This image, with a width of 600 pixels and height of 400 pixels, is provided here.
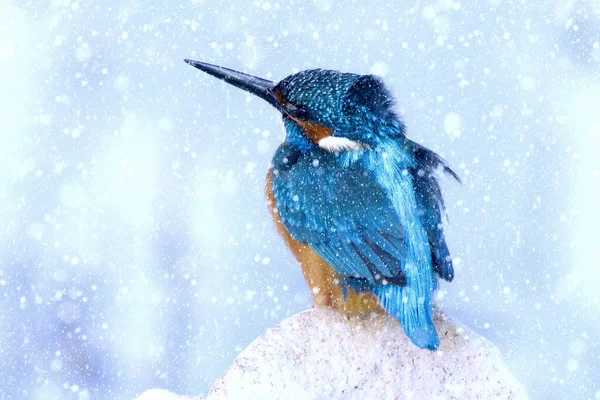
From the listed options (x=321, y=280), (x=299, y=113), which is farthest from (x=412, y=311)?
(x=299, y=113)

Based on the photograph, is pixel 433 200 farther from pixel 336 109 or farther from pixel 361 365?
pixel 361 365

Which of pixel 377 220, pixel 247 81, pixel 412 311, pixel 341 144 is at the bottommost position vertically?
pixel 412 311

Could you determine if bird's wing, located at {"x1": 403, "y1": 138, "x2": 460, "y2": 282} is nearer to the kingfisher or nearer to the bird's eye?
the kingfisher

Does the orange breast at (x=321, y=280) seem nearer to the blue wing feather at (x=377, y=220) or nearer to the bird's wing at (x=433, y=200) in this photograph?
the blue wing feather at (x=377, y=220)

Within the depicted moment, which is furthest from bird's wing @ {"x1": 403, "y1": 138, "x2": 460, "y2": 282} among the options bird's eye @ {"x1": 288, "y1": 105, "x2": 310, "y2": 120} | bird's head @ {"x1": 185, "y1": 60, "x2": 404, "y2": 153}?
bird's eye @ {"x1": 288, "y1": 105, "x2": 310, "y2": 120}

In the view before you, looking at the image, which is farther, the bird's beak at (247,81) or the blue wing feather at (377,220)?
the bird's beak at (247,81)

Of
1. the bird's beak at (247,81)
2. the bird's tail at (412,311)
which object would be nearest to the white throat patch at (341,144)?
the bird's beak at (247,81)
